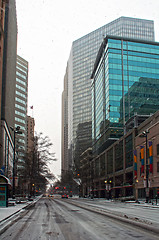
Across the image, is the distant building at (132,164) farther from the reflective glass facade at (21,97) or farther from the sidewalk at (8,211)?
the reflective glass facade at (21,97)

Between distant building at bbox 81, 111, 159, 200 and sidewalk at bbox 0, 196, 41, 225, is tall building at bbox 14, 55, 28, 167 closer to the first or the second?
distant building at bbox 81, 111, 159, 200

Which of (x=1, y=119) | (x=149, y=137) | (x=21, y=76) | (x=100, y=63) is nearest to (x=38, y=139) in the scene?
(x=1, y=119)

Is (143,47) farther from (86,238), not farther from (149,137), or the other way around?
(86,238)

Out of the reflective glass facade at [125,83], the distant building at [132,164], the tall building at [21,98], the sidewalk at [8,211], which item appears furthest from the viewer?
the tall building at [21,98]

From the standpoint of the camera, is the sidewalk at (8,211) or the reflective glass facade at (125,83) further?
the reflective glass facade at (125,83)

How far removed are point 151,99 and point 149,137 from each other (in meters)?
45.5

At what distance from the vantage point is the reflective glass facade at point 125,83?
103 m

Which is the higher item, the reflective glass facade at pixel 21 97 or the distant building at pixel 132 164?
the reflective glass facade at pixel 21 97

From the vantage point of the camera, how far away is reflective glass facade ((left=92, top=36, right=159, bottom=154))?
103312 mm

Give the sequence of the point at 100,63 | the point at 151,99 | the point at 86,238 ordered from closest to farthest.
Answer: the point at 86,238, the point at 151,99, the point at 100,63

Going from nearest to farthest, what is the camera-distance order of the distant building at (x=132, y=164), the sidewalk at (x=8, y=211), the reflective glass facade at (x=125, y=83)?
the sidewalk at (x=8, y=211)
the distant building at (x=132, y=164)
the reflective glass facade at (x=125, y=83)

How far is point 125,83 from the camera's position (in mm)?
106188

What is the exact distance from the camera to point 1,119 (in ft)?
251

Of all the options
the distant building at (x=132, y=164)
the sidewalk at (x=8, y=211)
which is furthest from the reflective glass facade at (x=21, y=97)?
the sidewalk at (x=8, y=211)
